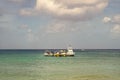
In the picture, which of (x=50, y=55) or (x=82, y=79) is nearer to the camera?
(x=82, y=79)

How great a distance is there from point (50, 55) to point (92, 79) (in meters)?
68.7

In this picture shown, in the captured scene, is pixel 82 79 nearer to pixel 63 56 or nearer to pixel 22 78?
pixel 22 78

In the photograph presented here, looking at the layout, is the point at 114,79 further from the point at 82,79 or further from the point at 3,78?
the point at 3,78

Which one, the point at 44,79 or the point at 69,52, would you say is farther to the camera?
the point at 69,52

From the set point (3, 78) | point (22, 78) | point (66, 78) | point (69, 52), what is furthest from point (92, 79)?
point (69, 52)

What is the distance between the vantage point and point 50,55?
336ft

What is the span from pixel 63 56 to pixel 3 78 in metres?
62.0

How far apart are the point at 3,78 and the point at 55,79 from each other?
6.65 meters

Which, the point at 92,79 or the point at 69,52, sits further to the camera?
the point at 69,52

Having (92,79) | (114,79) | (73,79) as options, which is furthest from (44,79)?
(114,79)

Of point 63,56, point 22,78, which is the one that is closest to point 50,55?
point 63,56

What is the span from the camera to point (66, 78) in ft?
117

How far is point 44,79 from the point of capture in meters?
34.6

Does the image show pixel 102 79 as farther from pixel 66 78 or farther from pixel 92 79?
pixel 66 78
